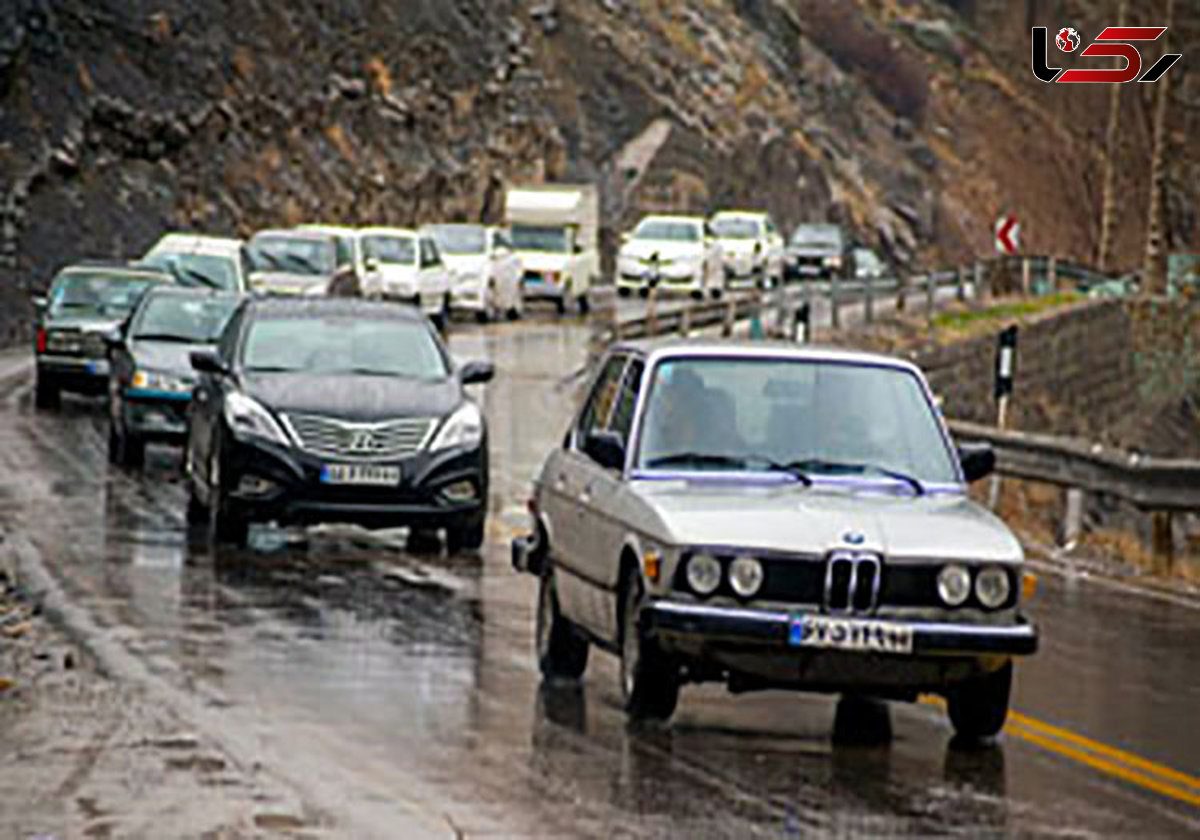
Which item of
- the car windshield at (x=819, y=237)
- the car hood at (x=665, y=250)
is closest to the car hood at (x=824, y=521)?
the car hood at (x=665, y=250)

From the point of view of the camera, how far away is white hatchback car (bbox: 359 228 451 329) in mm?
52688

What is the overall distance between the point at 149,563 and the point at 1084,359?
5032 cm

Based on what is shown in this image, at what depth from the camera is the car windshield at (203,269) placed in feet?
120

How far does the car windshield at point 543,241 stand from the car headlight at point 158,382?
37932 millimetres

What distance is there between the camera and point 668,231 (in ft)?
217

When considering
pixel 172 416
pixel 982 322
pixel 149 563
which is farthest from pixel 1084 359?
pixel 149 563

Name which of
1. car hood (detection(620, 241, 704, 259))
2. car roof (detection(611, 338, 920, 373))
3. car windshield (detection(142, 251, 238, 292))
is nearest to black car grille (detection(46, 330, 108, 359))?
car windshield (detection(142, 251, 238, 292))

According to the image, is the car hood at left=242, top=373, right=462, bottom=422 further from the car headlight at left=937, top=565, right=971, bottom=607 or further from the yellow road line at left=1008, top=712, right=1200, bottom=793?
the car headlight at left=937, top=565, right=971, bottom=607

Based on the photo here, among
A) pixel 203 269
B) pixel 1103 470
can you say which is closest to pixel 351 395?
pixel 1103 470

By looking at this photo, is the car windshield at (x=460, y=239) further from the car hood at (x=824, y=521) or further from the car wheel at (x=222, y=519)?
the car hood at (x=824, y=521)

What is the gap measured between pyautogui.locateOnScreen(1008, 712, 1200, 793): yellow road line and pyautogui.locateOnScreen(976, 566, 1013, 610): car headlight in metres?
0.78

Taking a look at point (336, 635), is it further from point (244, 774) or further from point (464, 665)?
point (244, 774)

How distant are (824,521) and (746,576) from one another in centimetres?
39

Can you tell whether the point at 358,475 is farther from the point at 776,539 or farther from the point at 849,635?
the point at 849,635
